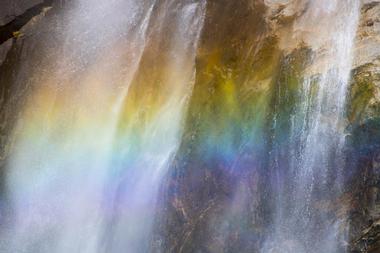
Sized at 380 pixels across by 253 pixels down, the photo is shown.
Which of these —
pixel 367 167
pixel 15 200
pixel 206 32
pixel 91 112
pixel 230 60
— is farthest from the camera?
pixel 15 200

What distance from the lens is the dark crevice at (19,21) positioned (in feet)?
33.8

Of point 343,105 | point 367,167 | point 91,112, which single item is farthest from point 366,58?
point 91,112

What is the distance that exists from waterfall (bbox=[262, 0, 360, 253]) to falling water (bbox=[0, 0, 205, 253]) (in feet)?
6.07

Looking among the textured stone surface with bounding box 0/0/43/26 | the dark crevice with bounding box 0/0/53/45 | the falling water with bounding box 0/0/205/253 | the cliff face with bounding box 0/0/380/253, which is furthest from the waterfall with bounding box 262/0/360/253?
the textured stone surface with bounding box 0/0/43/26

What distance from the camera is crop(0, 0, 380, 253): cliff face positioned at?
5.87 meters

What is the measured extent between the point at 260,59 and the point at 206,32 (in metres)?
1.24

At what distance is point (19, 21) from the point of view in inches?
407

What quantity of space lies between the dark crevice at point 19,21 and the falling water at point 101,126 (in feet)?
2.26

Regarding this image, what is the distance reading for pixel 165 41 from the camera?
8.37 m

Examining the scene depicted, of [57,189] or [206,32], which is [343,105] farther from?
[57,189]

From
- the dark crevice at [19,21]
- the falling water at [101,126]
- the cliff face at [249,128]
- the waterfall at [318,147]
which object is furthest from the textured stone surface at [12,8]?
the waterfall at [318,147]

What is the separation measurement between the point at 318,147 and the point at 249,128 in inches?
41.2

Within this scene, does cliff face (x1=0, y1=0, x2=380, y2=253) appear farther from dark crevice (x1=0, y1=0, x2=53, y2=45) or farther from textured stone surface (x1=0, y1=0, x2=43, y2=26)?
textured stone surface (x1=0, y1=0, x2=43, y2=26)

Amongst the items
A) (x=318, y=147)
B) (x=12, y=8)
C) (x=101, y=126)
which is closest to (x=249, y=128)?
(x=318, y=147)
